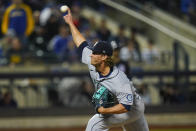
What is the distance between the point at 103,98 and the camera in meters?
6.36

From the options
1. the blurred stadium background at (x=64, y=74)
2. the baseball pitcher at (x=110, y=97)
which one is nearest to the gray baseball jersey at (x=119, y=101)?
the baseball pitcher at (x=110, y=97)

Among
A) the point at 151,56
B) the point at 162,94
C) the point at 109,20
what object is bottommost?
the point at 162,94

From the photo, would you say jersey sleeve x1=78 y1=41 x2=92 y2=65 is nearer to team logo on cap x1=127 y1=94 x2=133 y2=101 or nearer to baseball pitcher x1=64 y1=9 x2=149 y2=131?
baseball pitcher x1=64 y1=9 x2=149 y2=131

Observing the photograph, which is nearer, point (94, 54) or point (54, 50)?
point (94, 54)

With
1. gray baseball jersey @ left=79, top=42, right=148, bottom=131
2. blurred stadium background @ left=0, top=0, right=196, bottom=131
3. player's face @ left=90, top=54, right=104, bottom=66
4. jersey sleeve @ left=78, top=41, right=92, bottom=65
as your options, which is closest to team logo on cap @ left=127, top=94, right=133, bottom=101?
gray baseball jersey @ left=79, top=42, right=148, bottom=131

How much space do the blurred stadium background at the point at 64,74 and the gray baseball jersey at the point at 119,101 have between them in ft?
13.6

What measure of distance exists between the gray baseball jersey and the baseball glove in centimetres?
7

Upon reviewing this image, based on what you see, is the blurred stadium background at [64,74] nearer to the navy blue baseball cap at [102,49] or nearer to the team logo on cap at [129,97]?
the navy blue baseball cap at [102,49]

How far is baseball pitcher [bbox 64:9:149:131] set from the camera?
623 cm

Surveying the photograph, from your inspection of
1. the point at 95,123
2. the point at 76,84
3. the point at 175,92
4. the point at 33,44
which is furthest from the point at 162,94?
the point at 95,123

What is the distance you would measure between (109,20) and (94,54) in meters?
7.98

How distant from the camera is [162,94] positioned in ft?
39.0

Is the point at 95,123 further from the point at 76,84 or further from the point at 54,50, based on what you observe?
the point at 54,50

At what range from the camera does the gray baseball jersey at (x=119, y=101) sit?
625cm
